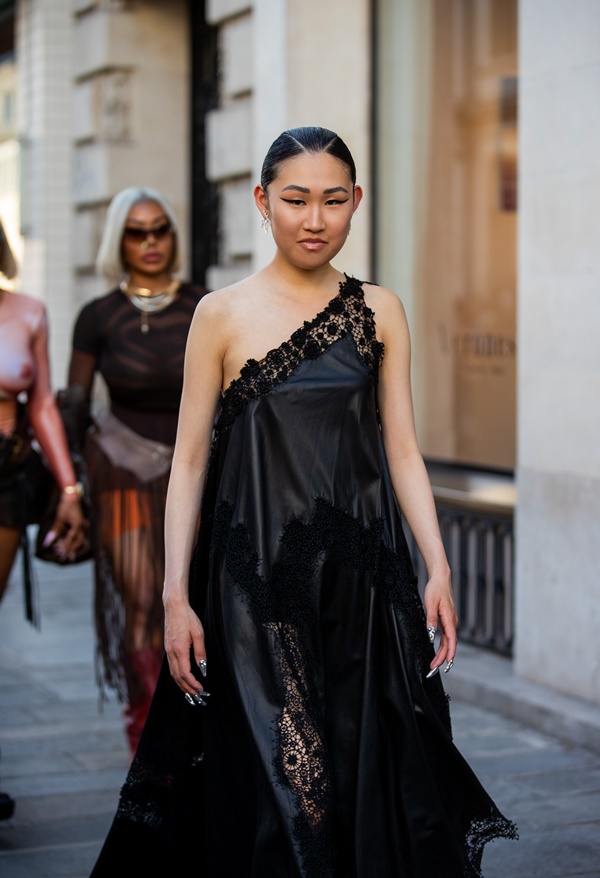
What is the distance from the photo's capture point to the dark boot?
17.3 feet

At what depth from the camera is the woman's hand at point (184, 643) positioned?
3.21 meters

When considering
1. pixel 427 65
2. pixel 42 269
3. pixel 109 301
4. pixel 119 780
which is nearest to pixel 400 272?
pixel 427 65

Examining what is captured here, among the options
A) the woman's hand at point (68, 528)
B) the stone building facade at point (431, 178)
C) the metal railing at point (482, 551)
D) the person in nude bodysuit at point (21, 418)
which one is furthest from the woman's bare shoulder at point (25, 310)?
the metal railing at point (482, 551)

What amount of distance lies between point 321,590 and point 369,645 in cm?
16

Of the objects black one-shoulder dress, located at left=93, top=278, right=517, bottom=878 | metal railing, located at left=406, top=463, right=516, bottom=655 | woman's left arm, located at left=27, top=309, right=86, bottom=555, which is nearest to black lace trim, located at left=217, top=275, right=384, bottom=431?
black one-shoulder dress, located at left=93, top=278, right=517, bottom=878

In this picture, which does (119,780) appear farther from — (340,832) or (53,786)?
(340,832)

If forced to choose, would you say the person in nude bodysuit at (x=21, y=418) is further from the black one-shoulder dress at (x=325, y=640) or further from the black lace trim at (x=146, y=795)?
the black one-shoulder dress at (x=325, y=640)

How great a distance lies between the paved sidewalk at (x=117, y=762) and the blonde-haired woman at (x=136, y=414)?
0.41 metres

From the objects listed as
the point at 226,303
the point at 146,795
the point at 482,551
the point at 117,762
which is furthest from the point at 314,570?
the point at 482,551

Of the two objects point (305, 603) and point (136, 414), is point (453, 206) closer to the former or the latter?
point (136, 414)

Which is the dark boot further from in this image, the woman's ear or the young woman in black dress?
the woman's ear

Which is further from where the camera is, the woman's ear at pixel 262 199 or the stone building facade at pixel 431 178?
the stone building facade at pixel 431 178

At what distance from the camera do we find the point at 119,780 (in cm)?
539

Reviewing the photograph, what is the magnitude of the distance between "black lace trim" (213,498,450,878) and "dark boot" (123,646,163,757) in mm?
2122
